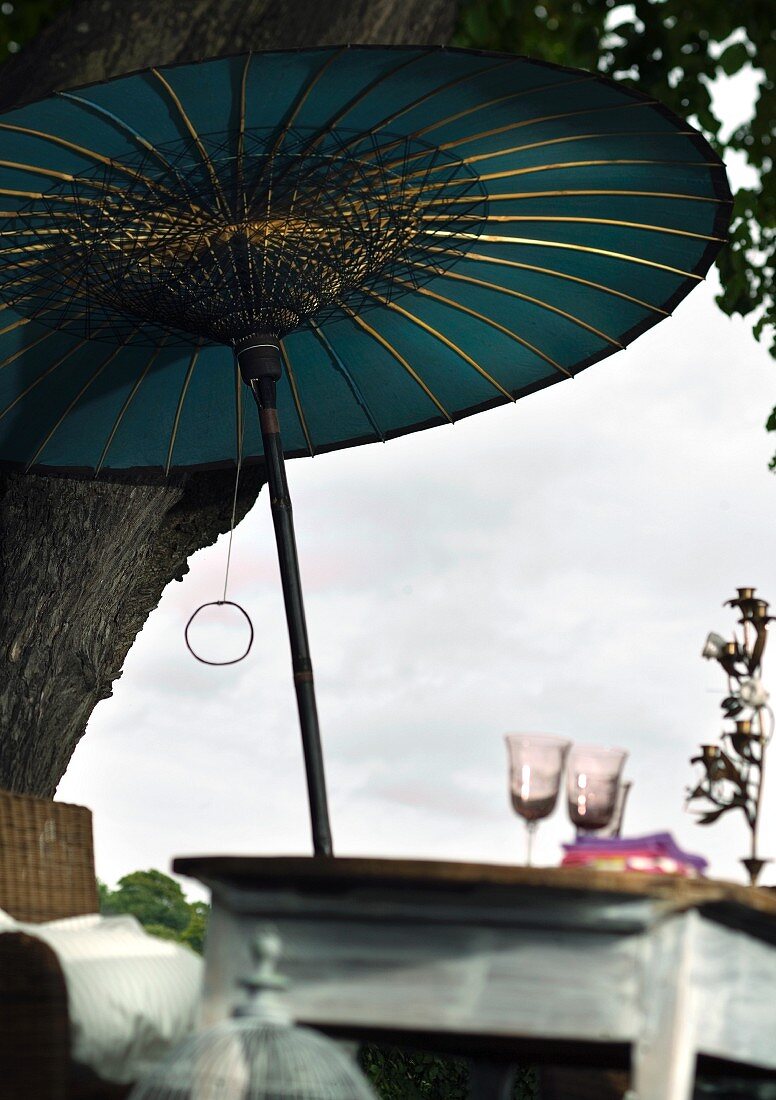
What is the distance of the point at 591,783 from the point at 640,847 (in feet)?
0.81

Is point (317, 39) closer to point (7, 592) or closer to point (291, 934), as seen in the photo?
point (7, 592)

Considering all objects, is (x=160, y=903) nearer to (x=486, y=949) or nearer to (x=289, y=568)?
(x=289, y=568)

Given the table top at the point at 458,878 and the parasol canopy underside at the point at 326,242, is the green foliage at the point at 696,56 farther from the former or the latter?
the table top at the point at 458,878

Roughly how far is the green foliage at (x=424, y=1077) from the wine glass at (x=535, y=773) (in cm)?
382

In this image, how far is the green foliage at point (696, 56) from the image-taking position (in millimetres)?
6938

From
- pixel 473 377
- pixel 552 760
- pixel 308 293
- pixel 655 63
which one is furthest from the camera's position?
pixel 655 63

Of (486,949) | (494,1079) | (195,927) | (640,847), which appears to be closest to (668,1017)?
(486,949)

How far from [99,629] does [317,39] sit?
2.59 m

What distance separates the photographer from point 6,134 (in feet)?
11.7

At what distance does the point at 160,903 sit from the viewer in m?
9.68

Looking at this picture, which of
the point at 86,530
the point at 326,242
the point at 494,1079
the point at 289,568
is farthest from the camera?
the point at 86,530

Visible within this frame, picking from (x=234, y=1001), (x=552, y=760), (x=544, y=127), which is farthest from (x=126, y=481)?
(x=234, y=1001)

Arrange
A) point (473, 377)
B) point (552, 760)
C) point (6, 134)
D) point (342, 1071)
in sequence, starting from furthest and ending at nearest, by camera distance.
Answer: point (473, 377), point (6, 134), point (552, 760), point (342, 1071)

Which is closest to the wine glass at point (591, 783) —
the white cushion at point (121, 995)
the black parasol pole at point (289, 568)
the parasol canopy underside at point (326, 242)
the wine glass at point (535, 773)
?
the wine glass at point (535, 773)
